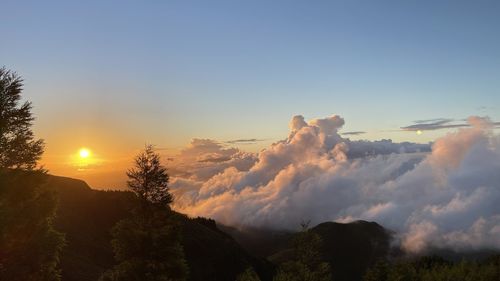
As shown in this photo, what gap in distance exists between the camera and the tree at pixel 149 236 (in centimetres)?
2567

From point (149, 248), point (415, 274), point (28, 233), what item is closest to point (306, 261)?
point (149, 248)

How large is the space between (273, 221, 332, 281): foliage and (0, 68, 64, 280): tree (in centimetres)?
1499

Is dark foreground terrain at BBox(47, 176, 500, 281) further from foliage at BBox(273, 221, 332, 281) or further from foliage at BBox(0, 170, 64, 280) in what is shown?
foliage at BBox(273, 221, 332, 281)

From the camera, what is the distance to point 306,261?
2583 centimetres

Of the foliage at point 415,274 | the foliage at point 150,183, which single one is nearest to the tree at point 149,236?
the foliage at point 150,183

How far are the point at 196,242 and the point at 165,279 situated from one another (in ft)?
335

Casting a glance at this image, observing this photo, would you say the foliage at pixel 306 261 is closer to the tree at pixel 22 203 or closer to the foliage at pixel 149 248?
the foliage at pixel 149 248

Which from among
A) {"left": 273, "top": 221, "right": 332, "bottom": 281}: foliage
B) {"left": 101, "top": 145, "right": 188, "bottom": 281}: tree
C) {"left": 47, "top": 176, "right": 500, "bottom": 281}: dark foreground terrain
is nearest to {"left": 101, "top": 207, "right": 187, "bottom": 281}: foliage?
{"left": 101, "top": 145, "right": 188, "bottom": 281}: tree

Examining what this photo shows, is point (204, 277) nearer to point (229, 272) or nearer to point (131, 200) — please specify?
point (229, 272)

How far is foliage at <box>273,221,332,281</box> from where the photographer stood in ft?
83.5

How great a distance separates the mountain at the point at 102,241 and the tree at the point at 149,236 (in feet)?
A: 133

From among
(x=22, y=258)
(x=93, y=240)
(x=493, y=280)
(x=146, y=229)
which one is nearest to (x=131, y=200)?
(x=146, y=229)

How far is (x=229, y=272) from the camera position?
119 meters

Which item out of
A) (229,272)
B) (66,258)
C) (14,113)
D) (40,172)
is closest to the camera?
(14,113)
